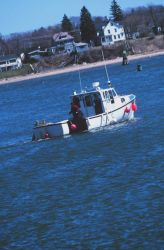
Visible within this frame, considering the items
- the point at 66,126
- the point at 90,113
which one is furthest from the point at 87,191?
the point at 90,113

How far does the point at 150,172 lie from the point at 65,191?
11.2ft

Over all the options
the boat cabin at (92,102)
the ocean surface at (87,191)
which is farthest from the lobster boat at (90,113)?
the ocean surface at (87,191)

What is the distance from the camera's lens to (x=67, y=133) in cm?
4241

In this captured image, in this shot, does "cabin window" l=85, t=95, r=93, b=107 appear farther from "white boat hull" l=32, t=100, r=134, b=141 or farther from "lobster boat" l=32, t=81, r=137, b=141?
"white boat hull" l=32, t=100, r=134, b=141

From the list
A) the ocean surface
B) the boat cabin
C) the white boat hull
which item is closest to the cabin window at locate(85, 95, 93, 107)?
the boat cabin

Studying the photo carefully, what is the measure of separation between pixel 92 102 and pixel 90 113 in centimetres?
67

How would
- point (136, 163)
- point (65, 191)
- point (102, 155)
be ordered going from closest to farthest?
point (65, 191), point (136, 163), point (102, 155)

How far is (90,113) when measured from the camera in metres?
43.3

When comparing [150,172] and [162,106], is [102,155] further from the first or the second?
[162,106]

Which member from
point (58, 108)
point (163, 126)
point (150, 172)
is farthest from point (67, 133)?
point (58, 108)

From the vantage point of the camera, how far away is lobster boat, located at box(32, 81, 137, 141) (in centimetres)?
4212

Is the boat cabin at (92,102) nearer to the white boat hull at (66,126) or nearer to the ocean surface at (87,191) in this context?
the white boat hull at (66,126)

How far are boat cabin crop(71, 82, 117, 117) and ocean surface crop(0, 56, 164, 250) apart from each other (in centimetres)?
132

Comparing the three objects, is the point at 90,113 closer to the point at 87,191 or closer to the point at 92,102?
the point at 92,102
